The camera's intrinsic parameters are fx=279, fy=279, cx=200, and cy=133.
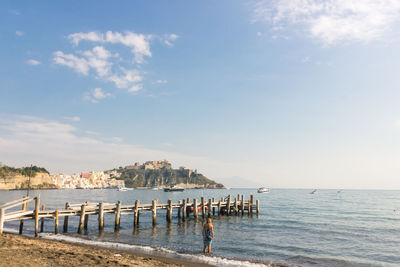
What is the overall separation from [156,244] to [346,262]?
12.4 meters

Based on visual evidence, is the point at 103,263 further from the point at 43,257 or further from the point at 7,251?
the point at 7,251

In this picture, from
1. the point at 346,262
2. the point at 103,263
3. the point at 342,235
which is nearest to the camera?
the point at 103,263

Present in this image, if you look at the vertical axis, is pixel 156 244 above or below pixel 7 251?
below

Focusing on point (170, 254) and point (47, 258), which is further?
point (170, 254)

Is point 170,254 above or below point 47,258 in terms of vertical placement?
below

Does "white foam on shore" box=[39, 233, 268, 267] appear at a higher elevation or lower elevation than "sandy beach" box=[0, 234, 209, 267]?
lower

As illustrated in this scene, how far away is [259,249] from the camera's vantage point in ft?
64.4

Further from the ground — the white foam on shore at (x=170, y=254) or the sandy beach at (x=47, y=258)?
the sandy beach at (x=47, y=258)

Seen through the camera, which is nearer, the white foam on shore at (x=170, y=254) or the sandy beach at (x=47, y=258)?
the sandy beach at (x=47, y=258)

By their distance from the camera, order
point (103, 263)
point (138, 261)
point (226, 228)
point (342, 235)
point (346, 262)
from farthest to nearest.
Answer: point (226, 228) < point (342, 235) < point (346, 262) < point (138, 261) < point (103, 263)

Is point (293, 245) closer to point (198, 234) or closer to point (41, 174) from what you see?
point (198, 234)

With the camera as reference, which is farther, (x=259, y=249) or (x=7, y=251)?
(x=259, y=249)

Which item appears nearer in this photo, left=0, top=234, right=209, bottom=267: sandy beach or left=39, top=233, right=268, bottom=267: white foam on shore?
left=0, top=234, right=209, bottom=267: sandy beach

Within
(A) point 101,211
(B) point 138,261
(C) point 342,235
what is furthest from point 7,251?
(C) point 342,235
